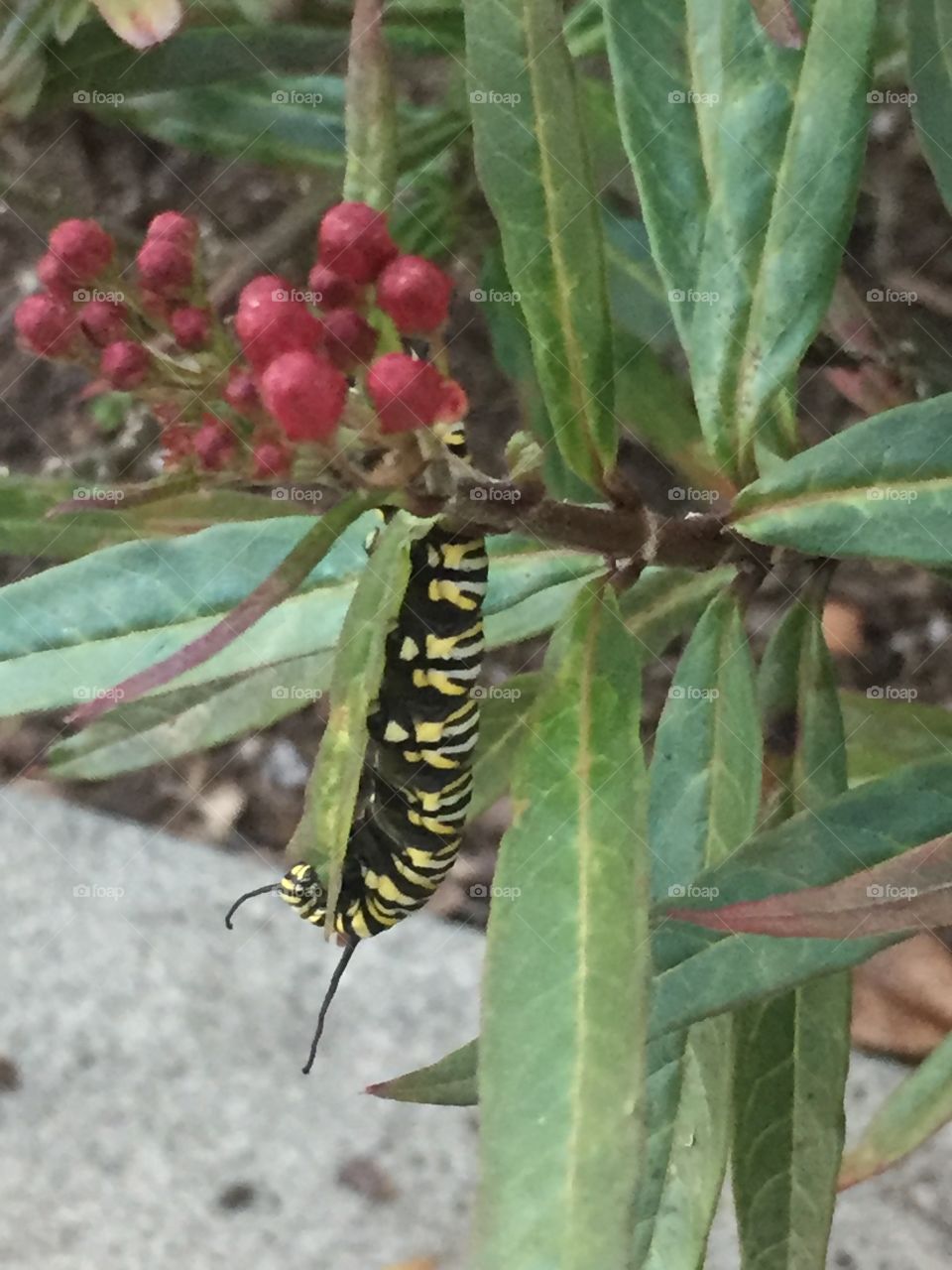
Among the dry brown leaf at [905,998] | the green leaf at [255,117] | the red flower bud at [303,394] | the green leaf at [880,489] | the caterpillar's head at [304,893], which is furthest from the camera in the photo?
the dry brown leaf at [905,998]

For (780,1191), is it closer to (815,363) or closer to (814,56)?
(814,56)

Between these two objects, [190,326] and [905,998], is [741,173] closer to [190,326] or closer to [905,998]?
[190,326]

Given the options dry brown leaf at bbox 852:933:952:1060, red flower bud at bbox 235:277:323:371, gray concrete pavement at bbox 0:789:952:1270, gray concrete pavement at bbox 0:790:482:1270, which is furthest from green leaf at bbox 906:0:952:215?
gray concrete pavement at bbox 0:790:482:1270

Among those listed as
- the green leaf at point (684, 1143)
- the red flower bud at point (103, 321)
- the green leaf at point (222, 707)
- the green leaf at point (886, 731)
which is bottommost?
the green leaf at point (886, 731)

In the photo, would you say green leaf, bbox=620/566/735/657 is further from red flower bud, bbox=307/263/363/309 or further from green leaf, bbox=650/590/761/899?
red flower bud, bbox=307/263/363/309

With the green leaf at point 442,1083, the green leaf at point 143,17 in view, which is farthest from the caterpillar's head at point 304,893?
the green leaf at point 143,17

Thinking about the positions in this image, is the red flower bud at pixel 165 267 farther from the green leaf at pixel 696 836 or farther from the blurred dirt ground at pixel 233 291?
the blurred dirt ground at pixel 233 291
